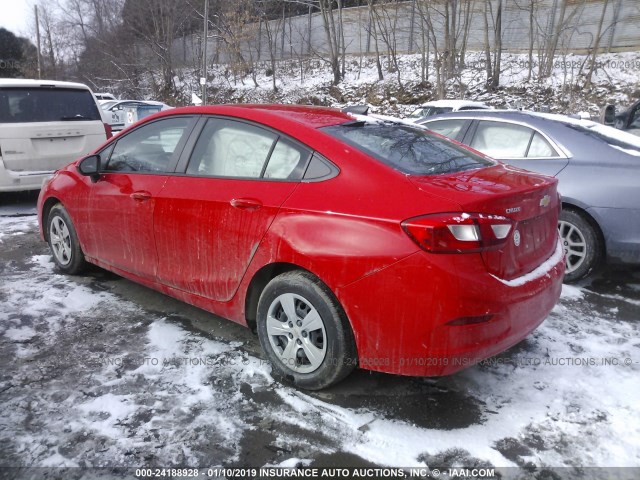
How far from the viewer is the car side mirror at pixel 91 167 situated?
411cm

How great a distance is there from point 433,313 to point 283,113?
5.37 feet

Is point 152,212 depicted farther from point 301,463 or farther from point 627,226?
point 627,226

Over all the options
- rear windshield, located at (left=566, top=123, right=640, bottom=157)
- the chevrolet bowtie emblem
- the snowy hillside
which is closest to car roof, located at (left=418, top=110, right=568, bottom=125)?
rear windshield, located at (left=566, top=123, right=640, bottom=157)

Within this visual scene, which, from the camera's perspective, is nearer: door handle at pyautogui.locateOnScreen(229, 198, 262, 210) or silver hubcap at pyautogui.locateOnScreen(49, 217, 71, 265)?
door handle at pyautogui.locateOnScreen(229, 198, 262, 210)

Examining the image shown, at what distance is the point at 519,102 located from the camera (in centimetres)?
1911

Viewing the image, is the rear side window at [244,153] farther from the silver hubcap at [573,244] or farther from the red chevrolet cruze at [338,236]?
the silver hubcap at [573,244]

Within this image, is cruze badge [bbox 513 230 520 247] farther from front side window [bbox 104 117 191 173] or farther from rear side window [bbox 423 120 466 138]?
rear side window [bbox 423 120 466 138]

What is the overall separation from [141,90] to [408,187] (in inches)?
1457

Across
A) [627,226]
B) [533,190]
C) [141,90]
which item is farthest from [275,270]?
[141,90]

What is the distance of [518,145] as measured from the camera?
5098 mm

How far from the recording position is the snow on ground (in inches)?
95.2

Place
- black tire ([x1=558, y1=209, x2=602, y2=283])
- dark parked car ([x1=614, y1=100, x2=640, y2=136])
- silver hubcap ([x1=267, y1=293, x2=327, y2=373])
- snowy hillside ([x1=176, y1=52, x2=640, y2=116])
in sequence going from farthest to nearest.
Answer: snowy hillside ([x1=176, y1=52, x2=640, y2=116])
dark parked car ([x1=614, y1=100, x2=640, y2=136])
black tire ([x1=558, y1=209, x2=602, y2=283])
silver hubcap ([x1=267, y1=293, x2=327, y2=373])

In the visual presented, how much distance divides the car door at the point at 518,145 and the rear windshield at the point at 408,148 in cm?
166

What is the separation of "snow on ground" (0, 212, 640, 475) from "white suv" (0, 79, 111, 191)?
3.68m
